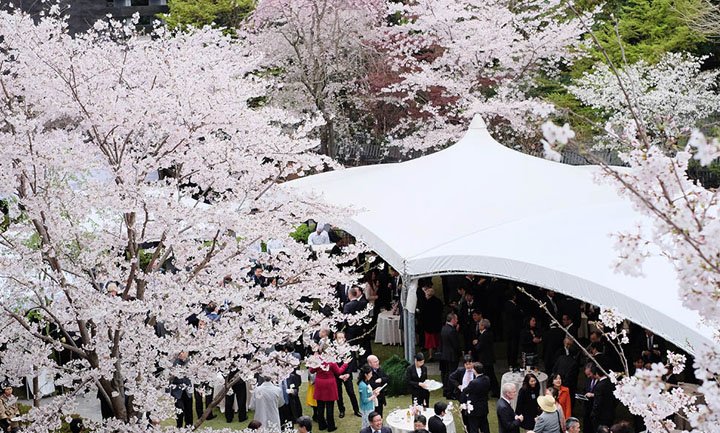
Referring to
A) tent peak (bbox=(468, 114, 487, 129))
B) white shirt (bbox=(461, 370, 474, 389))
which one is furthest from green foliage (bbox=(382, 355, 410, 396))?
tent peak (bbox=(468, 114, 487, 129))

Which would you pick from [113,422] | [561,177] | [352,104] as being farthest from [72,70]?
[352,104]

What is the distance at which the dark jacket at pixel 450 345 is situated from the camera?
11.3 meters

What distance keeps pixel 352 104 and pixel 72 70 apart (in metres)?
19.2

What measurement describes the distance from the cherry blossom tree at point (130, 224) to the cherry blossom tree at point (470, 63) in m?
13.1

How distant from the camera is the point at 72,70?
693cm

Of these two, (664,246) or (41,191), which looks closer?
(664,246)

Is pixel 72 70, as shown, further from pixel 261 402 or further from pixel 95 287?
pixel 261 402

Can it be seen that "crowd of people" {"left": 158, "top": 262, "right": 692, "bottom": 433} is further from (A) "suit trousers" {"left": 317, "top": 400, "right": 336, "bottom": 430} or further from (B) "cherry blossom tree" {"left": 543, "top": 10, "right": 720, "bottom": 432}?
(B) "cherry blossom tree" {"left": 543, "top": 10, "right": 720, "bottom": 432}

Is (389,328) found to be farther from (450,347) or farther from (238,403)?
(238,403)

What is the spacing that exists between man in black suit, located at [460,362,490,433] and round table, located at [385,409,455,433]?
250 mm

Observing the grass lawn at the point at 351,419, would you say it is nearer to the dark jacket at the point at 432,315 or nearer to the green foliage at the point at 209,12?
the dark jacket at the point at 432,315

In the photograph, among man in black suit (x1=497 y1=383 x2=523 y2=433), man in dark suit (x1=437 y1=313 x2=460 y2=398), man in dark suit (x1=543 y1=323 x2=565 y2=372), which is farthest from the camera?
man in dark suit (x1=437 y1=313 x2=460 y2=398)

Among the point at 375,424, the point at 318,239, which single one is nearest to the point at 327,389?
the point at 375,424

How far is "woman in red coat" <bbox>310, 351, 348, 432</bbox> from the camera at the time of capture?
410 inches
